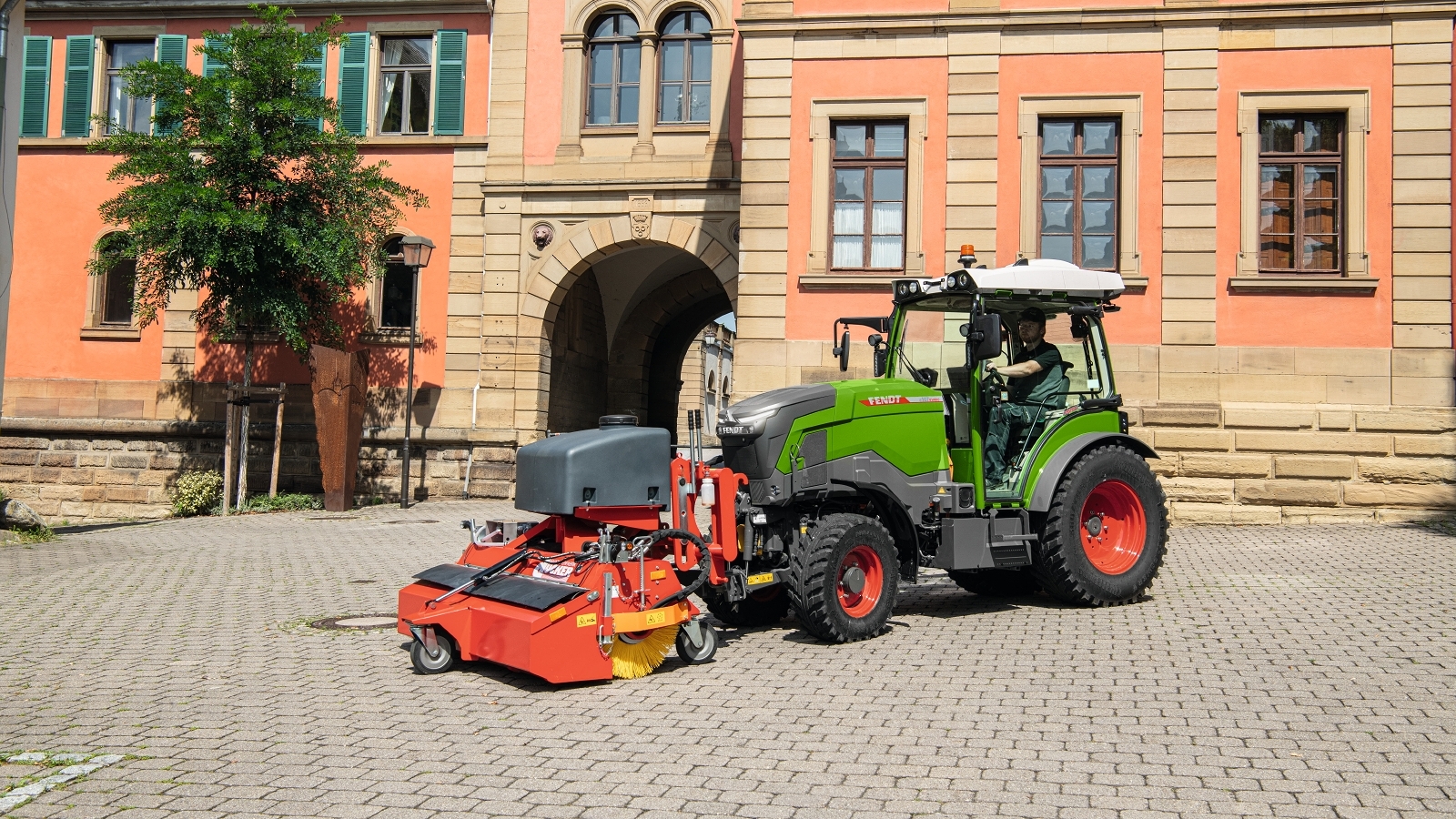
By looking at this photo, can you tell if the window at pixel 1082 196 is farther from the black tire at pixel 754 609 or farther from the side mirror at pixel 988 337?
the black tire at pixel 754 609

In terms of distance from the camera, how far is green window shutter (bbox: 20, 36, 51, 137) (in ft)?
65.4

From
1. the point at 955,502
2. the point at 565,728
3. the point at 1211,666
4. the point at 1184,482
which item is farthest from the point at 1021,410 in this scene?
the point at 1184,482

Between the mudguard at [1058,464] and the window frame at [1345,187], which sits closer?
the mudguard at [1058,464]

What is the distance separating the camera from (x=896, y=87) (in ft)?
49.9

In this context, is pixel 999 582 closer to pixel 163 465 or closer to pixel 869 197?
pixel 869 197

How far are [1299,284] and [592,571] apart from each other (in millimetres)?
11482

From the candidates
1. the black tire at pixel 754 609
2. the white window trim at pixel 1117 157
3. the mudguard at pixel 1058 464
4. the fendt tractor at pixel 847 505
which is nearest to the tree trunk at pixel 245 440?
the white window trim at pixel 1117 157

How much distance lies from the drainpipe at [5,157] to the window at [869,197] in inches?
366

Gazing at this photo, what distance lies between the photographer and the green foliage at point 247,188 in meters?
A: 15.3

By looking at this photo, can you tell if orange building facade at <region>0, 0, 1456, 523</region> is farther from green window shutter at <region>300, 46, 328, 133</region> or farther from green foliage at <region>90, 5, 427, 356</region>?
green foliage at <region>90, 5, 427, 356</region>

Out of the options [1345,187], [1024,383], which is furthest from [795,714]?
[1345,187]

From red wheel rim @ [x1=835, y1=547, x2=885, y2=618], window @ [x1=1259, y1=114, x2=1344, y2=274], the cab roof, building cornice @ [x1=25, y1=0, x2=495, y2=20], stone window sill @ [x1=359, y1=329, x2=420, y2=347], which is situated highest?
building cornice @ [x1=25, y1=0, x2=495, y2=20]

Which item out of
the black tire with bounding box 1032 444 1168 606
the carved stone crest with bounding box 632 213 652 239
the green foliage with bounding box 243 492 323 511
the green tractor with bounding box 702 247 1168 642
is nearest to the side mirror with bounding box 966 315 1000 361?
the green tractor with bounding box 702 247 1168 642

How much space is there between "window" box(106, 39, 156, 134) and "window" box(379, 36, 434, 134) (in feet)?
14.1
